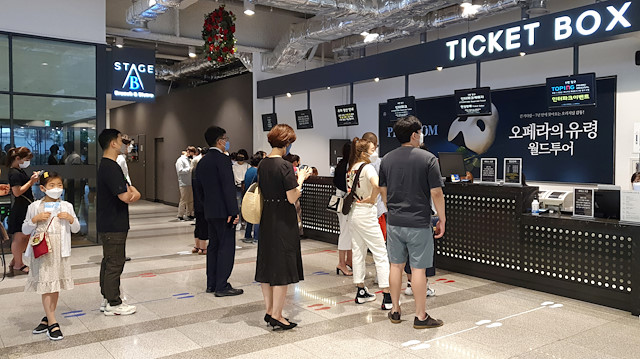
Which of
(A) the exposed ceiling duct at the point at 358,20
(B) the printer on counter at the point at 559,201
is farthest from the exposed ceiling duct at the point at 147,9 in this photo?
(B) the printer on counter at the point at 559,201

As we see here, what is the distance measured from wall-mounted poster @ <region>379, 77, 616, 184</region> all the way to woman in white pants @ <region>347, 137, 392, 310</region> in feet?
14.4

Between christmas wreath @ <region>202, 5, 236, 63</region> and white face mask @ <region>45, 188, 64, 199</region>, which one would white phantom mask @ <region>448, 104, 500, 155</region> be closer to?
christmas wreath @ <region>202, 5, 236, 63</region>

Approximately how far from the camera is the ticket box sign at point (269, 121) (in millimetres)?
10828

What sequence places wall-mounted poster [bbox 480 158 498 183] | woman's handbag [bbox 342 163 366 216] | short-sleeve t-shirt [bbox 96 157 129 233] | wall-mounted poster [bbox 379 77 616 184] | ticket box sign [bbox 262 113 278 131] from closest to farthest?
short-sleeve t-shirt [bbox 96 157 129 233] → woman's handbag [bbox 342 163 366 216] → wall-mounted poster [bbox 480 158 498 183] → wall-mounted poster [bbox 379 77 616 184] → ticket box sign [bbox 262 113 278 131]

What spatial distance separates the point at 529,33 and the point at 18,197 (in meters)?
6.14

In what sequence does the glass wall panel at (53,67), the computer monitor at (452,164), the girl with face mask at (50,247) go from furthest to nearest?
the glass wall panel at (53,67) < the computer monitor at (452,164) < the girl with face mask at (50,247)

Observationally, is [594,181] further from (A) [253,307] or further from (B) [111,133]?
(B) [111,133]

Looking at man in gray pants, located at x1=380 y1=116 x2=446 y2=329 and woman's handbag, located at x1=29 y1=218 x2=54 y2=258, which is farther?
man in gray pants, located at x1=380 y1=116 x2=446 y2=329

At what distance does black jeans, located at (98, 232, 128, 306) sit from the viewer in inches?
159

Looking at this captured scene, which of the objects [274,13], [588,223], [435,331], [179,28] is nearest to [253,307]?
[435,331]

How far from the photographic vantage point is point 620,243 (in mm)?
4277

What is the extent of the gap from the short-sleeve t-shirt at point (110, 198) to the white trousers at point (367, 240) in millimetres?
1848

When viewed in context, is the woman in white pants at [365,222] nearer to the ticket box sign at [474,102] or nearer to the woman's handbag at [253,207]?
the woman's handbag at [253,207]

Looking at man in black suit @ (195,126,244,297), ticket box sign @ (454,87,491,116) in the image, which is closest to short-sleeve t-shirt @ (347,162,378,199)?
man in black suit @ (195,126,244,297)
